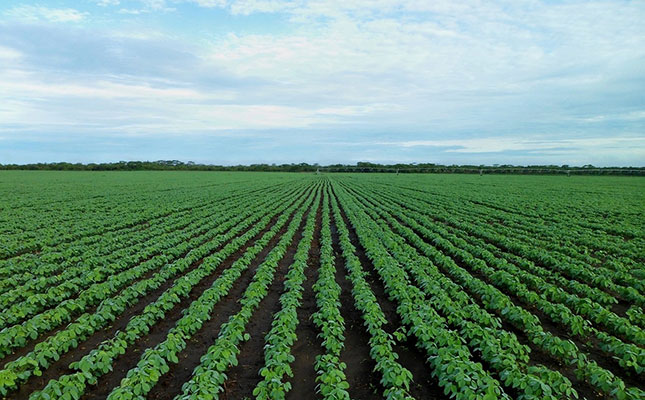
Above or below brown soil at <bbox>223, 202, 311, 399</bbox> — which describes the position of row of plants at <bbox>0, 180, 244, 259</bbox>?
above

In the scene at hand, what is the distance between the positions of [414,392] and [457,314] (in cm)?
213

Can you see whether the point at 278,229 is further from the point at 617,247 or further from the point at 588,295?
the point at 617,247

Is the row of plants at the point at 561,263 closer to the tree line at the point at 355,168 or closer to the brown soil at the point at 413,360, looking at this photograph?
the brown soil at the point at 413,360

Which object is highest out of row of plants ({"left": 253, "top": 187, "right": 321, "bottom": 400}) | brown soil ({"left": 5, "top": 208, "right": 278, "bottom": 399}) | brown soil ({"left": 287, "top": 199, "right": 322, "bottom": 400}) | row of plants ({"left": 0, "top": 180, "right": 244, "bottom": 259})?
row of plants ({"left": 0, "top": 180, "right": 244, "bottom": 259})

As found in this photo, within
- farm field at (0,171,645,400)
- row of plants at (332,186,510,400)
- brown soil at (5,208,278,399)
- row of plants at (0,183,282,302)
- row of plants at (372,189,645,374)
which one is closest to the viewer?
row of plants at (332,186,510,400)

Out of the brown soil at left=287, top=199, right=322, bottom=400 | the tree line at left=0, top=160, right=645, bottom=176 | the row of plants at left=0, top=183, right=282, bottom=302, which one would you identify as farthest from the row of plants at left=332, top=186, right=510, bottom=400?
the tree line at left=0, top=160, right=645, bottom=176

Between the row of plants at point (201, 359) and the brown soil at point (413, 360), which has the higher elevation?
the row of plants at point (201, 359)

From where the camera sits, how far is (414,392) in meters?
5.59

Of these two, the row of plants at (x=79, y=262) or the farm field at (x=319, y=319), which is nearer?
the farm field at (x=319, y=319)

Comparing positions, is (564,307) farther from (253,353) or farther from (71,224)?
(71,224)

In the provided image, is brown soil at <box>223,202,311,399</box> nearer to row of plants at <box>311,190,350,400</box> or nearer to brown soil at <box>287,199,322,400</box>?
brown soil at <box>287,199,322,400</box>

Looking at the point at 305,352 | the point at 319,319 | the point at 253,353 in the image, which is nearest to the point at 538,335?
the point at 319,319

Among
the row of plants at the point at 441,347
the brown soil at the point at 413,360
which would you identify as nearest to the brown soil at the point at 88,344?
the brown soil at the point at 413,360

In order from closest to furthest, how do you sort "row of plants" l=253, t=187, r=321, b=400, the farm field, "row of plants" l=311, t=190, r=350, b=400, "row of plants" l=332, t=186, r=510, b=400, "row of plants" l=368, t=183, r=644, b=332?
"row of plants" l=332, t=186, r=510, b=400, "row of plants" l=311, t=190, r=350, b=400, "row of plants" l=253, t=187, r=321, b=400, the farm field, "row of plants" l=368, t=183, r=644, b=332
